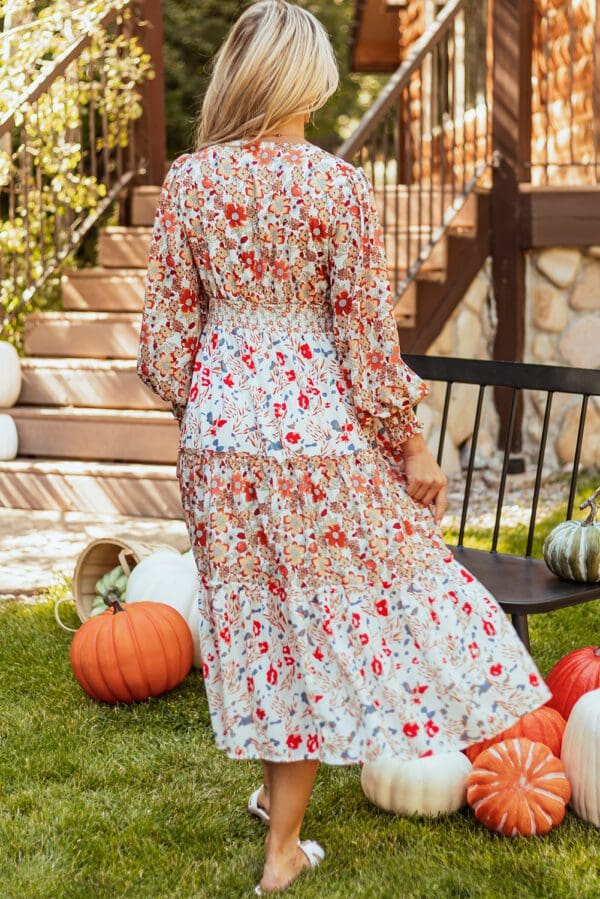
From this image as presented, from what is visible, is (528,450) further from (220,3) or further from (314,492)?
(220,3)

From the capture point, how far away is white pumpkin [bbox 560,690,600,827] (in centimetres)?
259

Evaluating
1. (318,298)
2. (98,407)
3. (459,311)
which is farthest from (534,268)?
(318,298)

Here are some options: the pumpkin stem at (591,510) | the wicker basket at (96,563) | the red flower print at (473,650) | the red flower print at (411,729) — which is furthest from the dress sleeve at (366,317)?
the wicker basket at (96,563)

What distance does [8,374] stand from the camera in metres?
6.09

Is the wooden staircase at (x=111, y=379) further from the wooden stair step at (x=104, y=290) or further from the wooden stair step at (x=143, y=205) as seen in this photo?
the wooden stair step at (x=143, y=205)

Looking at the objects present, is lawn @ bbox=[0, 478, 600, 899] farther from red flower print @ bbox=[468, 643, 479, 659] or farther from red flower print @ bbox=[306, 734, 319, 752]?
red flower print @ bbox=[468, 643, 479, 659]

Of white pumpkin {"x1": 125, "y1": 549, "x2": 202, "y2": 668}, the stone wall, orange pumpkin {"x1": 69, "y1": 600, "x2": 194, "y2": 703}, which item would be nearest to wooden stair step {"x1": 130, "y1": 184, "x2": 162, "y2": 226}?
the stone wall

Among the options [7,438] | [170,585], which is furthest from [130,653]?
[7,438]

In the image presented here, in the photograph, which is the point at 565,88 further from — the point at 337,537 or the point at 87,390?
the point at 337,537

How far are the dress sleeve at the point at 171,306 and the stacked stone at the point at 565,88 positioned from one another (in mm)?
5384

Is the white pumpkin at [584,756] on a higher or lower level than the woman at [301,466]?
lower

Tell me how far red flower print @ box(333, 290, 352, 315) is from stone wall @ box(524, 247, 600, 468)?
4.53 m

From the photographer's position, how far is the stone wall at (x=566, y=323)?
6504mm

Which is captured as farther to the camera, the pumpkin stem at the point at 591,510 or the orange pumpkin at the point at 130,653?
the orange pumpkin at the point at 130,653
